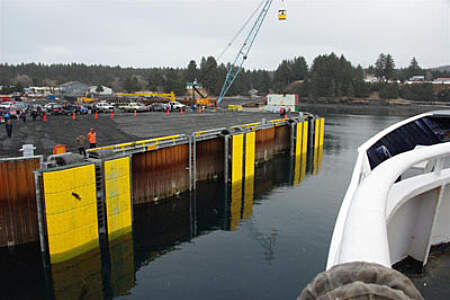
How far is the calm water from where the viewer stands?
14461mm

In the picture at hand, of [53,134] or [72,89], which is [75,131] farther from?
[72,89]

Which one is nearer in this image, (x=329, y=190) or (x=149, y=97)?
(x=329, y=190)

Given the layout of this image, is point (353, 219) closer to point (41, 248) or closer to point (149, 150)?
point (41, 248)

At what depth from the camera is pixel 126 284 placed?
15.3 meters

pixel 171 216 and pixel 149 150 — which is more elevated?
pixel 149 150

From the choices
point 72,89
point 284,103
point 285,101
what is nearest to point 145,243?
point 284,103

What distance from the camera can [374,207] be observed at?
5.54m

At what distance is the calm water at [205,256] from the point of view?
14461 mm

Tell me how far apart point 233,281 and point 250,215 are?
8857 millimetres

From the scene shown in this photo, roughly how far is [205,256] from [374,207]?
1347 cm

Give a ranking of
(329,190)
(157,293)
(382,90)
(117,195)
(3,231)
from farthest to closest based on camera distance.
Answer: (382,90)
(329,190)
(117,195)
(3,231)
(157,293)

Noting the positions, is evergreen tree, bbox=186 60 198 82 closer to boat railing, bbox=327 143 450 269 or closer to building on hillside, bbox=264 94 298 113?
building on hillside, bbox=264 94 298 113

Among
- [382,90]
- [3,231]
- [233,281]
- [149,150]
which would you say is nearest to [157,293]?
[233,281]

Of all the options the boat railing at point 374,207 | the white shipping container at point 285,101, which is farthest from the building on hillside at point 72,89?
the boat railing at point 374,207
